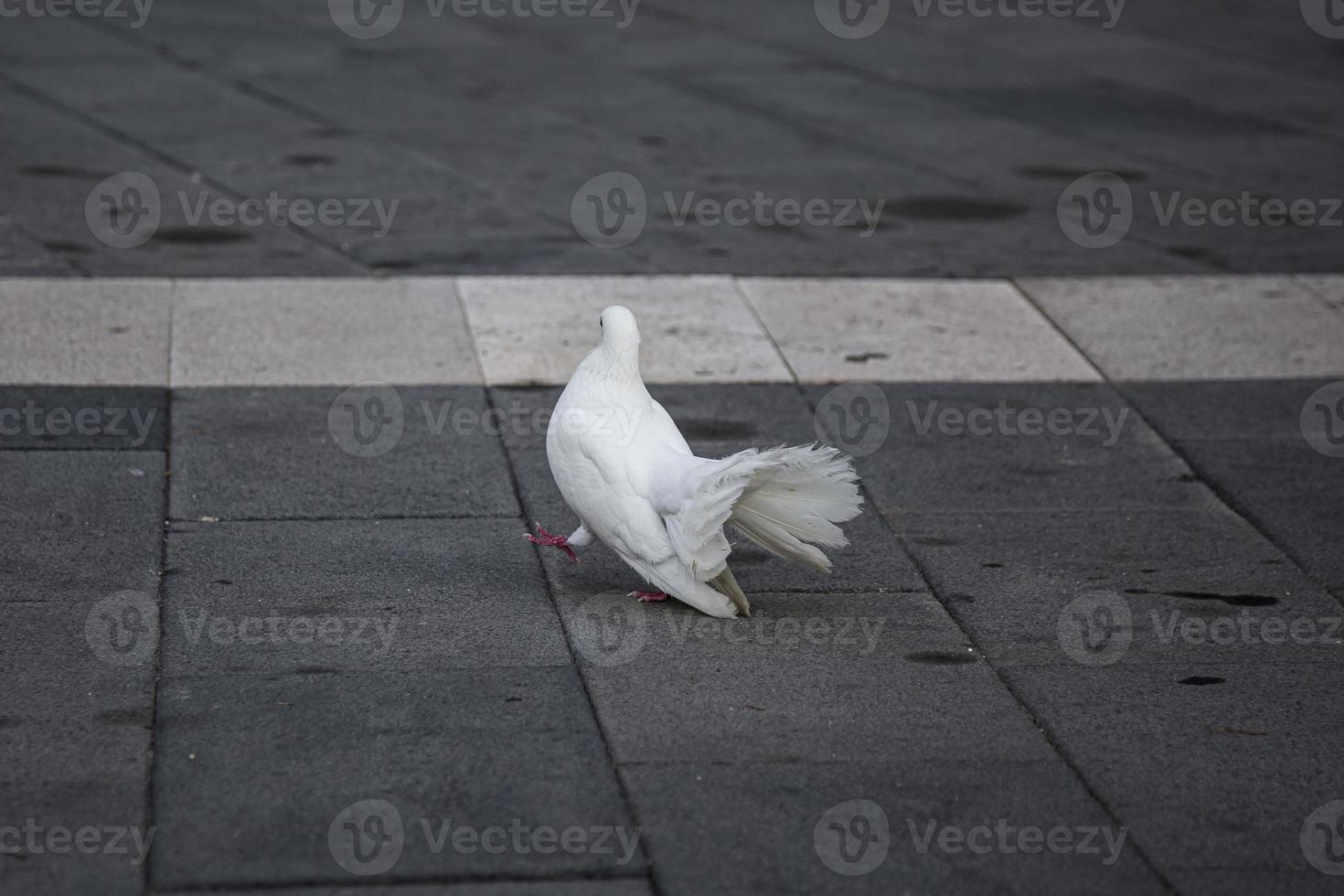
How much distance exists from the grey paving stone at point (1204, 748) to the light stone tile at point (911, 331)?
332 centimetres

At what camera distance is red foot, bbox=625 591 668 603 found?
6.29m

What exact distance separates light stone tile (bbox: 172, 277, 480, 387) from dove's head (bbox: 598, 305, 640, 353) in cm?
258

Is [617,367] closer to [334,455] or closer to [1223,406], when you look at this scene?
[334,455]

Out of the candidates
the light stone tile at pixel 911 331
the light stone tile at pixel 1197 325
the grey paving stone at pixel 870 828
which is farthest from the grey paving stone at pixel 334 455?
the light stone tile at pixel 1197 325

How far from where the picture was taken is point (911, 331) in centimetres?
957

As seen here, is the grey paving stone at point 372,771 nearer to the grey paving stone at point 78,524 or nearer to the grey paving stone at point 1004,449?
the grey paving stone at point 78,524

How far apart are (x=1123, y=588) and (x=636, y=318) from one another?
12.7ft

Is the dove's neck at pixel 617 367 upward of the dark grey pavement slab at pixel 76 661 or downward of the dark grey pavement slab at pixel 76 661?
upward

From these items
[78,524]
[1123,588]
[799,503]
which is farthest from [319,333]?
[1123,588]

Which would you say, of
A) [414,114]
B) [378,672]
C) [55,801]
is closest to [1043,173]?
[414,114]

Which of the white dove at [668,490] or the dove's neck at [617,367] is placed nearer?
the white dove at [668,490]

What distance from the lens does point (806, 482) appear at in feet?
18.5

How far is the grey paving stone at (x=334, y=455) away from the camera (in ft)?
23.4

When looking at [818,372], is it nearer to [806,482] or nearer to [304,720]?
[806,482]
